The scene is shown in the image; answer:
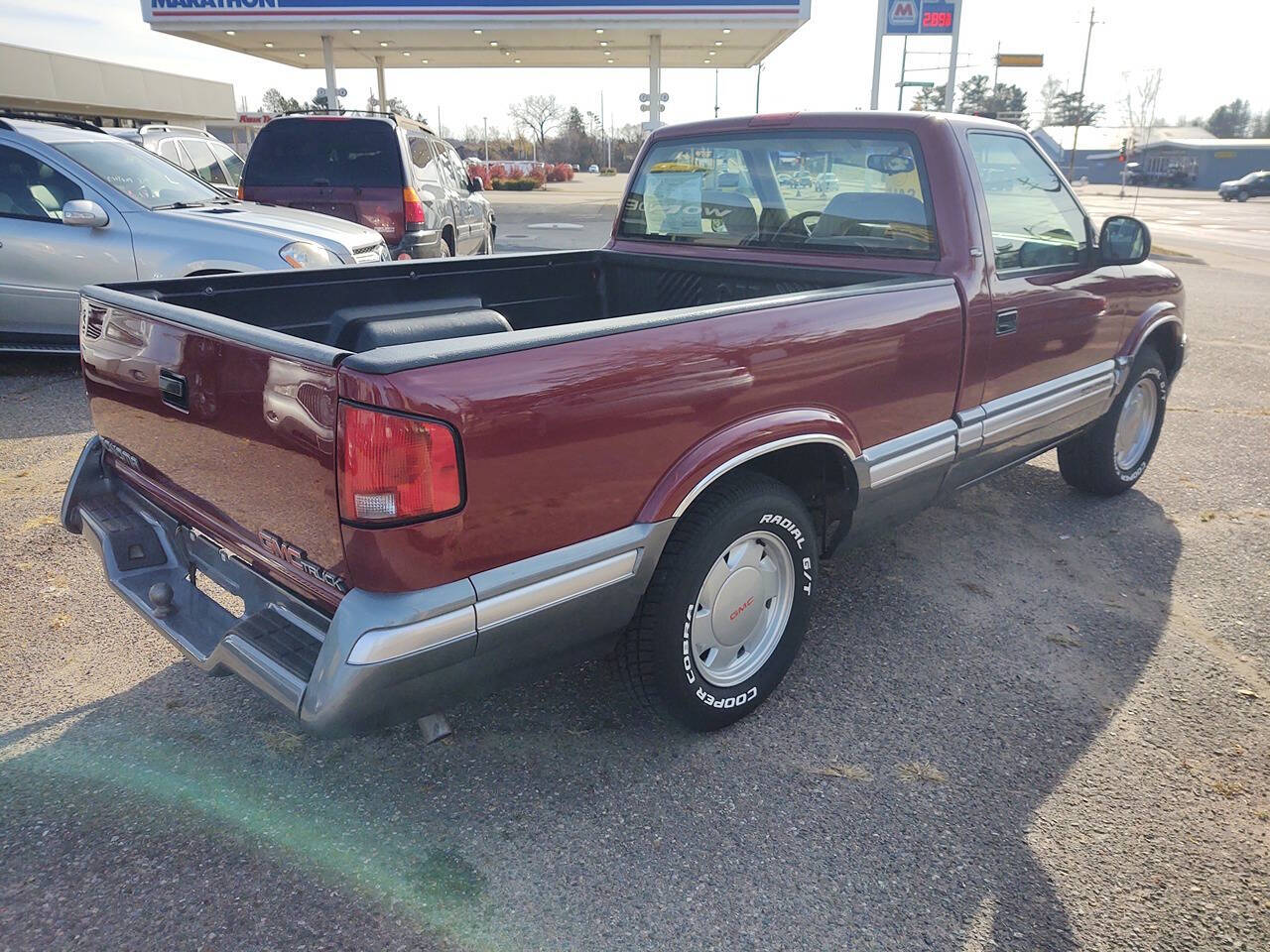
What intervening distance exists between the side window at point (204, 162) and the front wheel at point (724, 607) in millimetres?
12796

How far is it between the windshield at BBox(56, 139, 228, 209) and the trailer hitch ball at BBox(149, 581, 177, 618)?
5.09 metres

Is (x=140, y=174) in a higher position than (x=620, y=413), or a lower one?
higher

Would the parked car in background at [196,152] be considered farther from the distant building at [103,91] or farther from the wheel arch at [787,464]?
the distant building at [103,91]

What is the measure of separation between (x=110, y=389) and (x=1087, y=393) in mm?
4132

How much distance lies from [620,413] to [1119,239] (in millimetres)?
2999

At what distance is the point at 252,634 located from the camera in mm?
2330

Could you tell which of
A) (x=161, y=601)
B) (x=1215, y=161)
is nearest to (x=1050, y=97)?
(x=1215, y=161)

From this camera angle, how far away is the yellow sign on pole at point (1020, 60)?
32.5 metres

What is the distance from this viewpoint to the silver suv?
251 inches

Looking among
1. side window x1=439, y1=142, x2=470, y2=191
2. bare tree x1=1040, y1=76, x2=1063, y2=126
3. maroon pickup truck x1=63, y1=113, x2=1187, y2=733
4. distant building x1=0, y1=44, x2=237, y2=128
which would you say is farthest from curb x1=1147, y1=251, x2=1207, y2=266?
bare tree x1=1040, y1=76, x2=1063, y2=126

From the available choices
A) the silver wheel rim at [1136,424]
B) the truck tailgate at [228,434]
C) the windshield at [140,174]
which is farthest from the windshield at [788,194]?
the windshield at [140,174]

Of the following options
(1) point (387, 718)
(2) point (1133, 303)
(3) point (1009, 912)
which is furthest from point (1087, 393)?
(1) point (387, 718)

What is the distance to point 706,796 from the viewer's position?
2711 mm

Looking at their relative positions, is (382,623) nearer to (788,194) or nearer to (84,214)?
(788,194)
